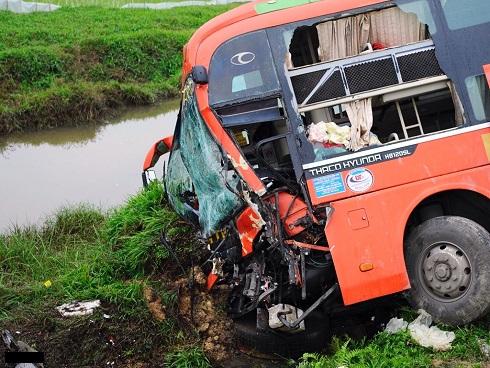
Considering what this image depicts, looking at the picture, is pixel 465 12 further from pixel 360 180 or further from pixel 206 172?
pixel 206 172

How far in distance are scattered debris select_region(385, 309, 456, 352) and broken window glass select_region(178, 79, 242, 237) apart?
161 cm

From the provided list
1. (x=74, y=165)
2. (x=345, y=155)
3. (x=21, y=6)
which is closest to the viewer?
(x=345, y=155)

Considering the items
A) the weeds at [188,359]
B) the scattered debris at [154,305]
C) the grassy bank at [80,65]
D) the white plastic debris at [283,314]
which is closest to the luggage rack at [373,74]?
the white plastic debris at [283,314]

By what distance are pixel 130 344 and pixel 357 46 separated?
10.9ft

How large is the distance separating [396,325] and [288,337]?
0.93 m

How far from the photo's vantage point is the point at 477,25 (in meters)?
5.79

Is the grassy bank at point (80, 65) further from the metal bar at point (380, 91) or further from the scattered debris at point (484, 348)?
the scattered debris at point (484, 348)

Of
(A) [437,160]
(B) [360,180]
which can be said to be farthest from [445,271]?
(B) [360,180]

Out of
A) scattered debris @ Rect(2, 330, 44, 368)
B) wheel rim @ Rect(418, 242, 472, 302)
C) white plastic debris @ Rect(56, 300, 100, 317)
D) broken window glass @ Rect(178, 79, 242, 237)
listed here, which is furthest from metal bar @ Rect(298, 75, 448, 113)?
scattered debris @ Rect(2, 330, 44, 368)

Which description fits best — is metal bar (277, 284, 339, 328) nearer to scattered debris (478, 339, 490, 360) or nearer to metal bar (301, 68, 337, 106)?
scattered debris (478, 339, 490, 360)

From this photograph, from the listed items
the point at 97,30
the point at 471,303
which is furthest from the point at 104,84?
the point at 471,303

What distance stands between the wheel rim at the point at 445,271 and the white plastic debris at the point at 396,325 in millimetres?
325

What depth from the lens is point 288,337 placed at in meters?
6.28

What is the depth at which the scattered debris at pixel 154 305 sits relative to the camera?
702cm
